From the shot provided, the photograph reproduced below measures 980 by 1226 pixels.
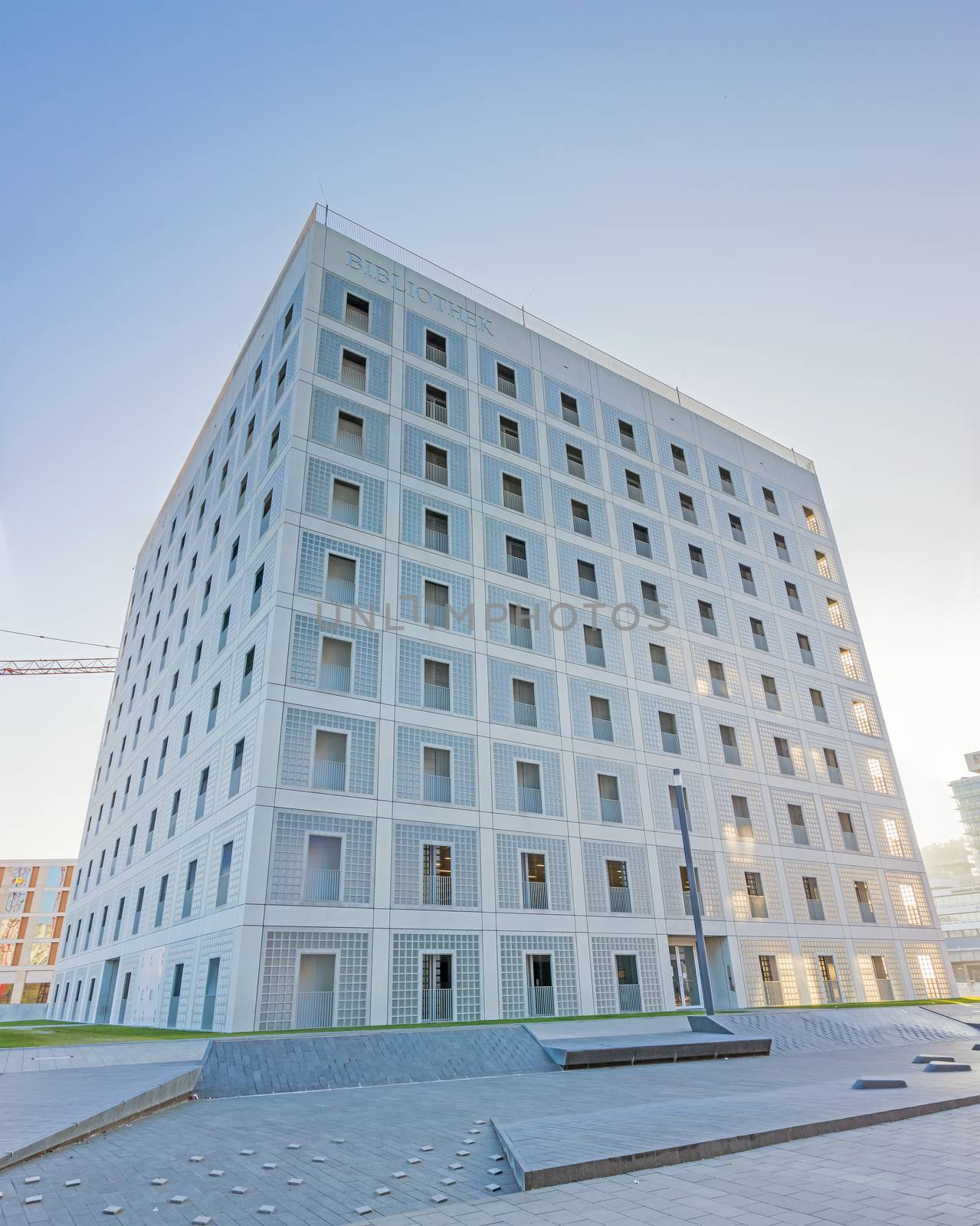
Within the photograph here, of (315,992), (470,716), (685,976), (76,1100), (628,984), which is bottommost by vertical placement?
(76,1100)

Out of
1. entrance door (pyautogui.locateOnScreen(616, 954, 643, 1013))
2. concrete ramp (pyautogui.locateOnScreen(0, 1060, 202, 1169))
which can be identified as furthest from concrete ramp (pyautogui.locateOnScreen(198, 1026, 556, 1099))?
entrance door (pyautogui.locateOnScreen(616, 954, 643, 1013))

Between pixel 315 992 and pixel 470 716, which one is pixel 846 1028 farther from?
pixel 315 992

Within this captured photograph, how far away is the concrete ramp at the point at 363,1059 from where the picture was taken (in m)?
13.1

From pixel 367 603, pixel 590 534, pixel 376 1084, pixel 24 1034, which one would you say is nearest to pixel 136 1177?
pixel 376 1084

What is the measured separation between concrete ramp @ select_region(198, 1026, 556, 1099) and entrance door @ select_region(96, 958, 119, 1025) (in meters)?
22.2

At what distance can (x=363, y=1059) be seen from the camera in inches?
583

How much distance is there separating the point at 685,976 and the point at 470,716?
1219 centimetres

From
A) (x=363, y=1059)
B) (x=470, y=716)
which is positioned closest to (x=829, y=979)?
(x=470, y=716)

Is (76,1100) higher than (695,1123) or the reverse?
higher

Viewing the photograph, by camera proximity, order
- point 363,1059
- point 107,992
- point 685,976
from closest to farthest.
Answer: point 363,1059 < point 685,976 < point 107,992

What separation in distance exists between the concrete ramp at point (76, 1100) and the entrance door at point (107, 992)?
77.8ft

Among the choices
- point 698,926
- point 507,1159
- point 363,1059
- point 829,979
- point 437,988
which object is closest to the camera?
point 507,1159

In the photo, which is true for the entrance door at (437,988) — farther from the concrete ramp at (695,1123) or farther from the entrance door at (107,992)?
the entrance door at (107,992)

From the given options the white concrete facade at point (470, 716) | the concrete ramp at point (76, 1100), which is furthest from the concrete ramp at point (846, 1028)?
the concrete ramp at point (76, 1100)
